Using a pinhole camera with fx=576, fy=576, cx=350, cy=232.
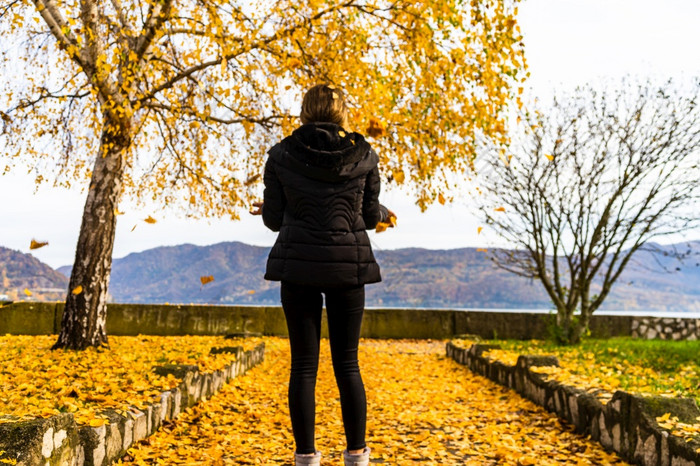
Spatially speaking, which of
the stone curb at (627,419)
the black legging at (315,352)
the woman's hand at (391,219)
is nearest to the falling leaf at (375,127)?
the stone curb at (627,419)

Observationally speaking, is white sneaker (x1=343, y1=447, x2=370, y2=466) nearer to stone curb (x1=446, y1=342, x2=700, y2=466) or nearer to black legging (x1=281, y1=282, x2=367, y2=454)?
black legging (x1=281, y1=282, x2=367, y2=454)

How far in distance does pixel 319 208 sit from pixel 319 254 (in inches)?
9.6

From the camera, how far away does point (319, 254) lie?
9.41 ft

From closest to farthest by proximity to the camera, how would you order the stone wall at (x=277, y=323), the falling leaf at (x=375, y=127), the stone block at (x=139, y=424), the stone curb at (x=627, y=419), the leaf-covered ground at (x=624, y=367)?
1. the stone curb at (x=627, y=419)
2. the stone block at (x=139, y=424)
3. the leaf-covered ground at (x=624, y=367)
4. the falling leaf at (x=375, y=127)
5. the stone wall at (x=277, y=323)

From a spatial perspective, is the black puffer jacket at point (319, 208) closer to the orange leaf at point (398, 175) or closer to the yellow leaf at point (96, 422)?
the yellow leaf at point (96, 422)

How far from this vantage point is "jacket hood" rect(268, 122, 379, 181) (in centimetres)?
296

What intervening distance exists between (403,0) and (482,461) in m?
6.62

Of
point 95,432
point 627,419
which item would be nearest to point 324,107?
point 95,432

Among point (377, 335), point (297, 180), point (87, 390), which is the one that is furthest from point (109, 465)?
point (377, 335)

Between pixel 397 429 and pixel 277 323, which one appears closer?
pixel 397 429

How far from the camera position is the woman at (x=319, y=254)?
2891 millimetres

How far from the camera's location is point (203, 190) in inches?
472

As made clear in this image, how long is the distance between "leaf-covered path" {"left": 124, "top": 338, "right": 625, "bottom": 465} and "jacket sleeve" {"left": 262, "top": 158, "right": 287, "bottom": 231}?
1.85 m

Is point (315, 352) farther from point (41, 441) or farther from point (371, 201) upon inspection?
point (41, 441)
